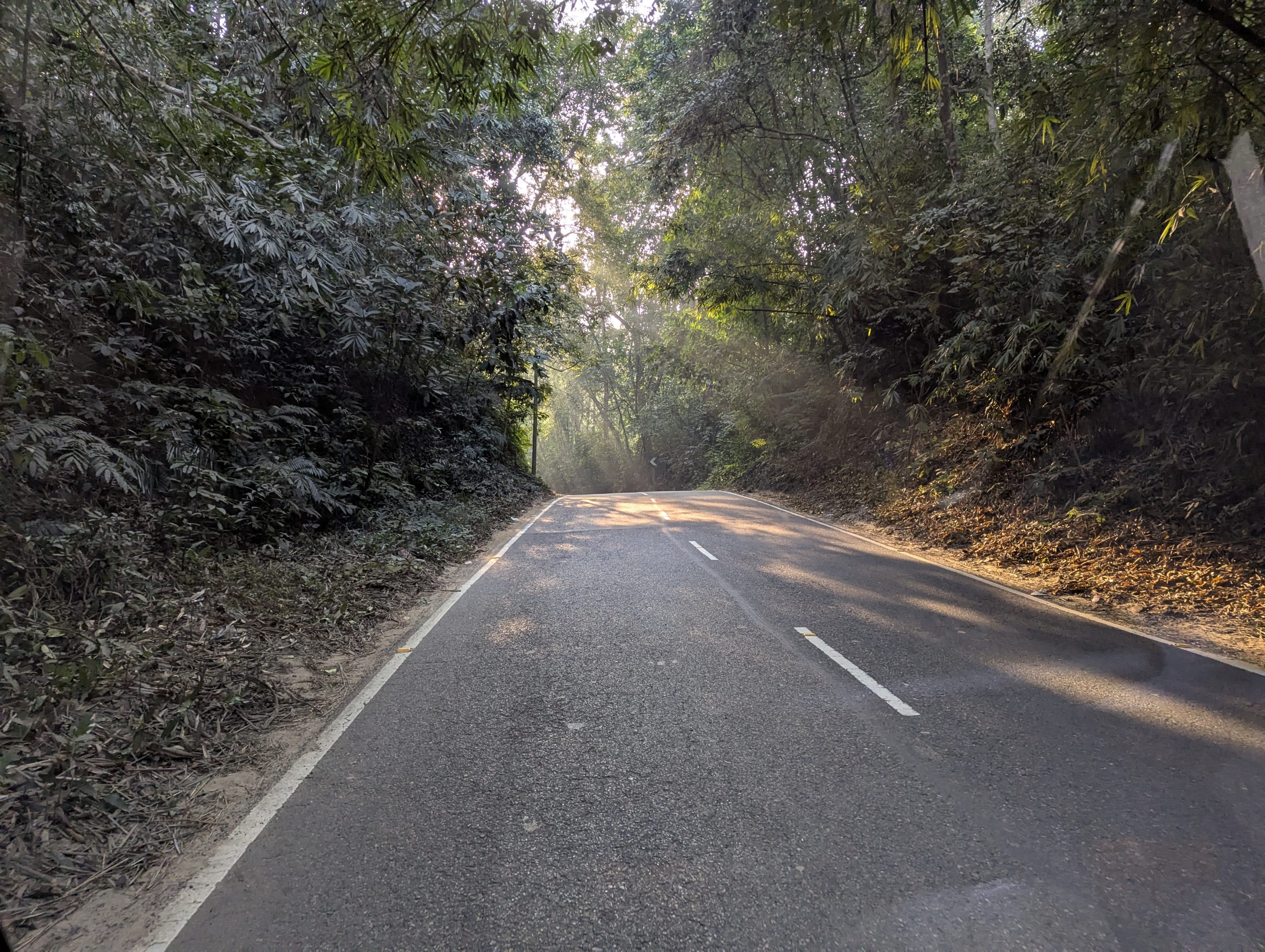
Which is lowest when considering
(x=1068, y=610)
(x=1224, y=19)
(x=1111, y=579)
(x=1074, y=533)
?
(x=1068, y=610)

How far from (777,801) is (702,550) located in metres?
7.79

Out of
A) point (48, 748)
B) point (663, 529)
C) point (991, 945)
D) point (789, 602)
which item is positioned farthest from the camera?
point (663, 529)

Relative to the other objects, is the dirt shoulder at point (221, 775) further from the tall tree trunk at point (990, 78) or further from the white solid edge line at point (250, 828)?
the tall tree trunk at point (990, 78)

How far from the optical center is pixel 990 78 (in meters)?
13.7

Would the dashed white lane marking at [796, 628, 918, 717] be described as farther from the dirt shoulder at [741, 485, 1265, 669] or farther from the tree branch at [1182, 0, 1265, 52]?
the tree branch at [1182, 0, 1265, 52]

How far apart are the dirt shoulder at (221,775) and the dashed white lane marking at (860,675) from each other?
3555 mm

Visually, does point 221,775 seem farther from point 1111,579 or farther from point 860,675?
point 1111,579

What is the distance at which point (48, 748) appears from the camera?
3758 millimetres

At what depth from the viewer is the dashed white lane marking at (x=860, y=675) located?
465cm

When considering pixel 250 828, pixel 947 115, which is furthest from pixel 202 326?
pixel 947 115

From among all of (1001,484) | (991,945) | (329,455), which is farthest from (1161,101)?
(329,455)

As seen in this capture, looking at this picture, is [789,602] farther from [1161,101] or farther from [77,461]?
[77,461]

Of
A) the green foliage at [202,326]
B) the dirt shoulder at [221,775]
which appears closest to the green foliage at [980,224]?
the green foliage at [202,326]

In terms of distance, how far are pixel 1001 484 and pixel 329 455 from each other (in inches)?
446
